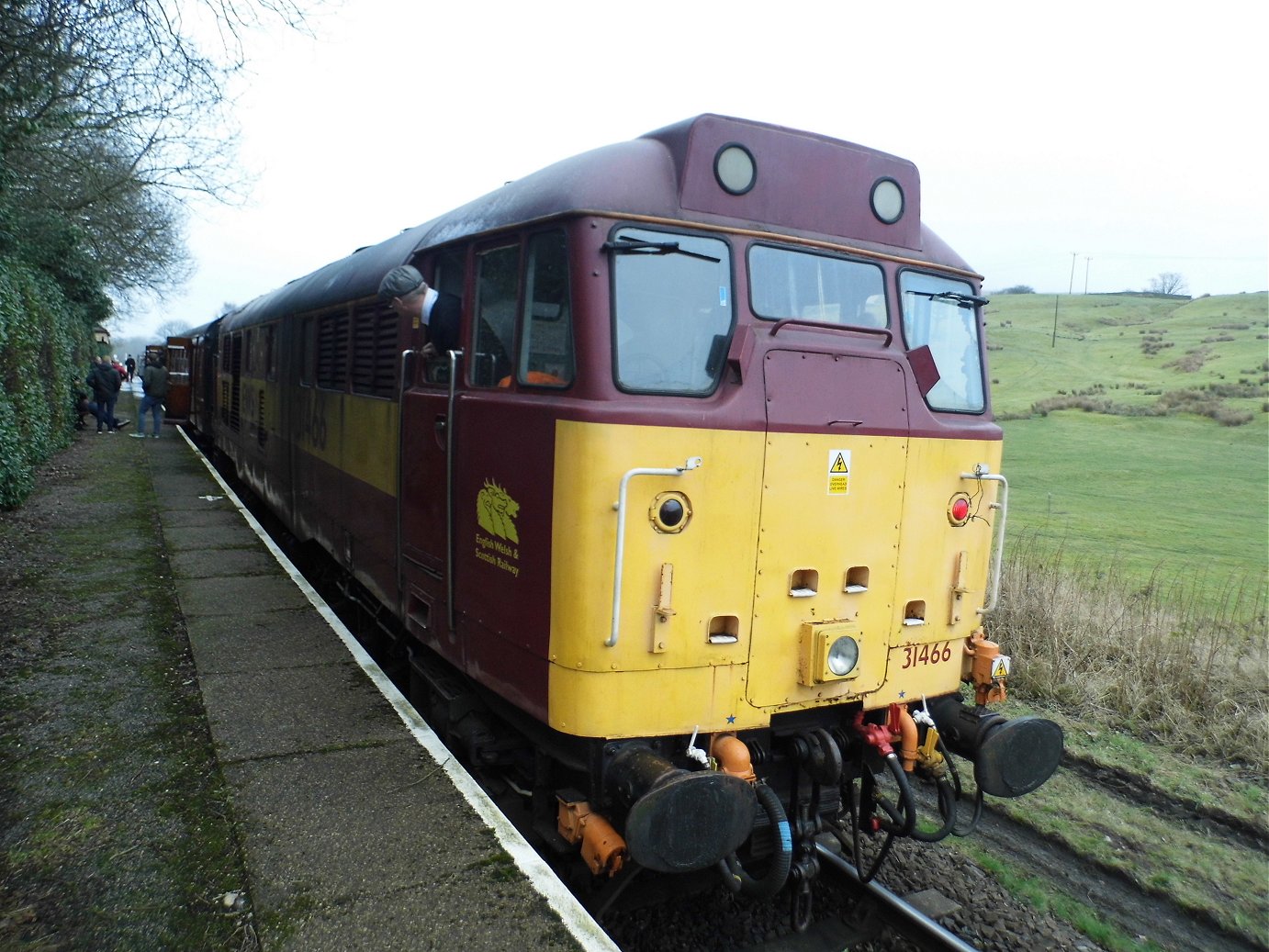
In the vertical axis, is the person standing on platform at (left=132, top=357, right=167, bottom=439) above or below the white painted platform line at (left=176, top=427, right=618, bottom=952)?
above

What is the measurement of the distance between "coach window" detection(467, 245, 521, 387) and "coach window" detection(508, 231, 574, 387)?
11 cm

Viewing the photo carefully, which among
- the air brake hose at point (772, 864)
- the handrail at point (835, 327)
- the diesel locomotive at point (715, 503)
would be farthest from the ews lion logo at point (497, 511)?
the air brake hose at point (772, 864)

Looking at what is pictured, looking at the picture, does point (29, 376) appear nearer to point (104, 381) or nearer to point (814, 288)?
point (104, 381)

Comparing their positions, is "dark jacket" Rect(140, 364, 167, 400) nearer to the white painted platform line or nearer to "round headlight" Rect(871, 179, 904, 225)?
the white painted platform line

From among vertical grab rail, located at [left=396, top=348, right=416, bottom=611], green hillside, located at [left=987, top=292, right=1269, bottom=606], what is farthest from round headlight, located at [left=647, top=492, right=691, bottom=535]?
green hillside, located at [left=987, top=292, right=1269, bottom=606]

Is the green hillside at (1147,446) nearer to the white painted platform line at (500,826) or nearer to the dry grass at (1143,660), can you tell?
the dry grass at (1143,660)

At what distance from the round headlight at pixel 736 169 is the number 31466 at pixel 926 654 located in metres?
2.21

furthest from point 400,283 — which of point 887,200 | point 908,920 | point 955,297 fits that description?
point 908,920

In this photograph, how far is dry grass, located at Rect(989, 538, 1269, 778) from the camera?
240 inches

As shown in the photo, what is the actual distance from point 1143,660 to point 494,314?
18.4 ft

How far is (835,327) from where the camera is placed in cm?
398

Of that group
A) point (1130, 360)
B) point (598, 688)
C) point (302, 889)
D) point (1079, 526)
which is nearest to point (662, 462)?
point (598, 688)

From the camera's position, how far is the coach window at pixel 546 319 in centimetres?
364

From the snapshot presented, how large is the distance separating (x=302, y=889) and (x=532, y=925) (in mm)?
883
